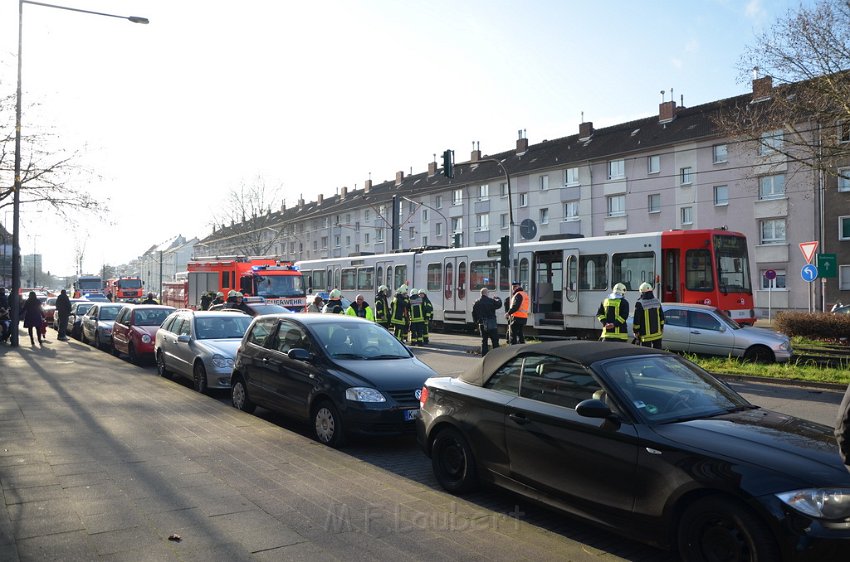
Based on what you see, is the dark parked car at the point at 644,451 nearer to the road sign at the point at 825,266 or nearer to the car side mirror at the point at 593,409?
the car side mirror at the point at 593,409

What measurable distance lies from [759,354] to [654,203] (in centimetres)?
3313

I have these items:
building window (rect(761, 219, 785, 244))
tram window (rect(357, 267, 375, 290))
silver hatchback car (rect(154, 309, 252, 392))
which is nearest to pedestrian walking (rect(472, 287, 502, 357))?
silver hatchback car (rect(154, 309, 252, 392))

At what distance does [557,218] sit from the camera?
5241cm

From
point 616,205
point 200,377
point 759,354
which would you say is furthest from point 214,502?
point 616,205

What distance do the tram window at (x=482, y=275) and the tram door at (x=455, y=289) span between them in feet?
0.88

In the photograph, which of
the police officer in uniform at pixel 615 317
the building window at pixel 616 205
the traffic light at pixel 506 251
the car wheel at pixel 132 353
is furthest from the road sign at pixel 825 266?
the building window at pixel 616 205

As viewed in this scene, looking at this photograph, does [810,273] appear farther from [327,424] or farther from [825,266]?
[327,424]

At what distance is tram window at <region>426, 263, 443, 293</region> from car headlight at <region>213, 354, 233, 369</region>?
1681cm

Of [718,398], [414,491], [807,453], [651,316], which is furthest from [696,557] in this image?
[651,316]

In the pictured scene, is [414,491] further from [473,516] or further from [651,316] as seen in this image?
[651,316]

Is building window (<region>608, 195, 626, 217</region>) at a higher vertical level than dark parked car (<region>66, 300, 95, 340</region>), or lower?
higher

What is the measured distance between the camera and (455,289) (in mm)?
26781

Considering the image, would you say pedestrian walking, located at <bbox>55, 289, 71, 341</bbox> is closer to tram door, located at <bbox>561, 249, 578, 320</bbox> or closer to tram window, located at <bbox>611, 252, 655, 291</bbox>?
tram door, located at <bbox>561, 249, 578, 320</bbox>

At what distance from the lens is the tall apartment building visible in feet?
129
